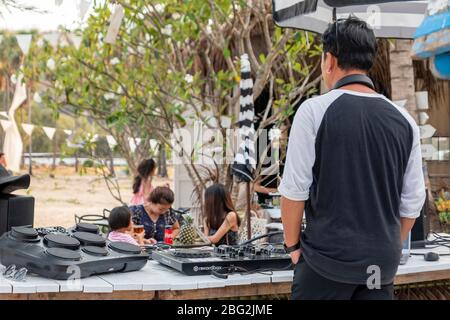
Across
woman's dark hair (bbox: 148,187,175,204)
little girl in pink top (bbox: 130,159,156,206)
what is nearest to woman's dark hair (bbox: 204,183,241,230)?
woman's dark hair (bbox: 148,187,175,204)

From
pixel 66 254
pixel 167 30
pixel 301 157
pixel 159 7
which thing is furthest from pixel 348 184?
pixel 159 7

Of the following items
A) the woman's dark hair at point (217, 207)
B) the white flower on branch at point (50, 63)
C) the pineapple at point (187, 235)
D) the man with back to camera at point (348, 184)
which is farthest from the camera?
the white flower on branch at point (50, 63)

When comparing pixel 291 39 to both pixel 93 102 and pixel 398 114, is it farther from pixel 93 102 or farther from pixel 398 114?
pixel 398 114

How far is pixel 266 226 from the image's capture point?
4324 mm

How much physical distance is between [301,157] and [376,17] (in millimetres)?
2387

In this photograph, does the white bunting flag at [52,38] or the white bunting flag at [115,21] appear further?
the white bunting flag at [52,38]

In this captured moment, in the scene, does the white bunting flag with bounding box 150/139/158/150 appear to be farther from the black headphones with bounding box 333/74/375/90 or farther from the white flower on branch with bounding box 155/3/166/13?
the black headphones with bounding box 333/74/375/90

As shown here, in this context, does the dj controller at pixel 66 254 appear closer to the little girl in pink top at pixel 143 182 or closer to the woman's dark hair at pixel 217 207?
the woman's dark hair at pixel 217 207


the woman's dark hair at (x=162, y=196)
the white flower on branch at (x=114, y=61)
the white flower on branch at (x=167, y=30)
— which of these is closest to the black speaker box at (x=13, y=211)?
the woman's dark hair at (x=162, y=196)

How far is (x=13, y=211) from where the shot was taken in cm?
278

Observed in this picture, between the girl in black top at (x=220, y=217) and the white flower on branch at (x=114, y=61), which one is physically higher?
the white flower on branch at (x=114, y=61)

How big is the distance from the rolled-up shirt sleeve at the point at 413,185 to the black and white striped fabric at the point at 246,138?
162cm

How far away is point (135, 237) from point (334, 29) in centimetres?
231

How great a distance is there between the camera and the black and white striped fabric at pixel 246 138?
3717 millimetres
